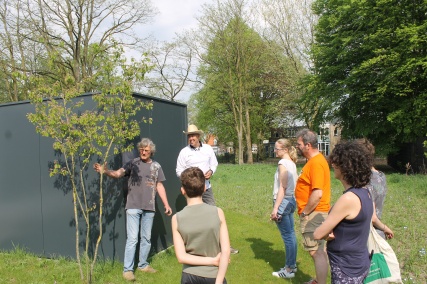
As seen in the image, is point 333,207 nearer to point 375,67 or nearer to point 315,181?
point 315,181

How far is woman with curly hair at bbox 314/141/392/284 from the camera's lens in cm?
254

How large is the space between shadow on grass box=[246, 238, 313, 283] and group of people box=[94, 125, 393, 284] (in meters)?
0.17

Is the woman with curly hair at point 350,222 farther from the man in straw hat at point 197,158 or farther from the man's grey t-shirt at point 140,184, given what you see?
the man in straw hat at point 197,158

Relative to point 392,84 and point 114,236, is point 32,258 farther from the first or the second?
point 392,84

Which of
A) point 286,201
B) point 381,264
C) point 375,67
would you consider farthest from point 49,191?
point 375,67

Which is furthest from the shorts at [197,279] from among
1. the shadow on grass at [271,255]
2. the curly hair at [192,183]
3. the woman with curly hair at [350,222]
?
the shadow on grass at [271,255]

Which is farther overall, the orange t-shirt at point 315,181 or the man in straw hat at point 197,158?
the man in straw hat at point 197,158

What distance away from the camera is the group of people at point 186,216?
101 inches

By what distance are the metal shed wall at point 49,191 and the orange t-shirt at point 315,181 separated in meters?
2.65

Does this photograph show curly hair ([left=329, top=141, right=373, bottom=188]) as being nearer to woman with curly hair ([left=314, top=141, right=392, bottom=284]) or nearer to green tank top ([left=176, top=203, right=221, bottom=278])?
woman with curly hair ([left=314, top=141, right=392, bottom=284])

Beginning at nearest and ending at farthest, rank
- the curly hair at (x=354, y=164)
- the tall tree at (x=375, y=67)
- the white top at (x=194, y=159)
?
the curly hair at (x=354, y=164)
the white top at (x=194, y=159)
the tall tree at (x=375, y=67)

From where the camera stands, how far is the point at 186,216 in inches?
102

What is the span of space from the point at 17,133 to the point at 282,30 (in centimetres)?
2760

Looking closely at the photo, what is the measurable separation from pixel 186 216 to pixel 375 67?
815 inches
